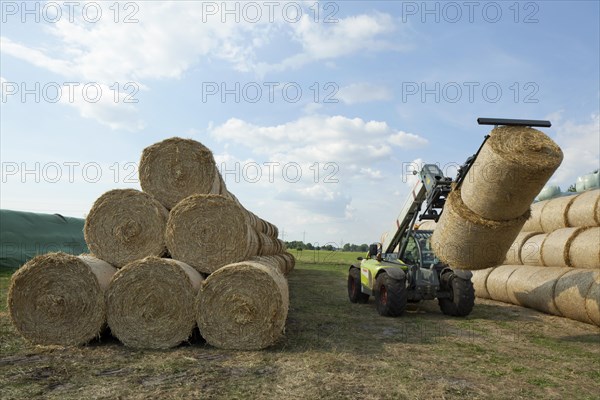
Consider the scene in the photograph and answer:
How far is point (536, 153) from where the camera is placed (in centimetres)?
631

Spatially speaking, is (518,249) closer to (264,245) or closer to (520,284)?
(520,284)

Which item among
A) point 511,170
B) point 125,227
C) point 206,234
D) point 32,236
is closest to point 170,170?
point 125,227

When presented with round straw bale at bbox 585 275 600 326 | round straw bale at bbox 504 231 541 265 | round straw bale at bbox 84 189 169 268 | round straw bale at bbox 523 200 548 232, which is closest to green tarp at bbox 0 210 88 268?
round straw bale at bbox 84 189 169 268

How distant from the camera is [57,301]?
6.41 metres

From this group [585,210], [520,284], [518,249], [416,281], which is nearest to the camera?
[416,281]

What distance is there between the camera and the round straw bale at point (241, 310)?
21.2 ft

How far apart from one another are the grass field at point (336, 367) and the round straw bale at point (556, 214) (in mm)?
3943

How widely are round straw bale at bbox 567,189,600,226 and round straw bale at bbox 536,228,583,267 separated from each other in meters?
0.28

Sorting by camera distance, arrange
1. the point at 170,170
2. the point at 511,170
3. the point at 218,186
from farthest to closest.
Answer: the point at 218,186 → the point at 170,170 → the point at 511,170

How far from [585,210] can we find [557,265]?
1413mm

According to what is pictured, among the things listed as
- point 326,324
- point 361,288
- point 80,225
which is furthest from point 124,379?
point 80,225

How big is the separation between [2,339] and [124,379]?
9.36 ft

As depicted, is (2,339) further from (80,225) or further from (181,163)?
(80,225)

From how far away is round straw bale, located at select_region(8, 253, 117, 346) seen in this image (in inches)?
253
